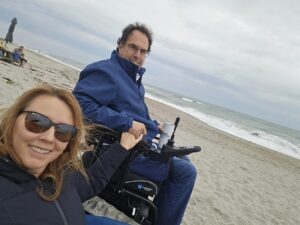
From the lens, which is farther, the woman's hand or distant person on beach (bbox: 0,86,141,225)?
the woman's hand

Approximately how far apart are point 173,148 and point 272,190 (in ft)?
22.0

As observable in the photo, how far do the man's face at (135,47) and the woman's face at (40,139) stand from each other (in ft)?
5.78

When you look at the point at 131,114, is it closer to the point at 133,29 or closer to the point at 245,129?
the point at 133,29

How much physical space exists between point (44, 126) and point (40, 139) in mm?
68

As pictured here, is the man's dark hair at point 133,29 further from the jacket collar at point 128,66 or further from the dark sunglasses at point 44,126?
the dark sunglasses at point 44,126

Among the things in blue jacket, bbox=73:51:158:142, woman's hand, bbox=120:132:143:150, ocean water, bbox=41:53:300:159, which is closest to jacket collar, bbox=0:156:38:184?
woman's hand, bbox=120:132:143:150

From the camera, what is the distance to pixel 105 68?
2.92 meters

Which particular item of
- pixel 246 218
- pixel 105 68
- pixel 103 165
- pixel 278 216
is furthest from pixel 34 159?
pixel 278 216

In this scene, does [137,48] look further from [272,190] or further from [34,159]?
[272,190]

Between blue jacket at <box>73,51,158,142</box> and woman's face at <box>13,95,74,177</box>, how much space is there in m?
0.82

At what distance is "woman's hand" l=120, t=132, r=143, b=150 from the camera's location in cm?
246

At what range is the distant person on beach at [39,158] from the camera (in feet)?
4.90

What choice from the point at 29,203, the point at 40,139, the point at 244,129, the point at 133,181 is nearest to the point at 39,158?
the point at 40,139

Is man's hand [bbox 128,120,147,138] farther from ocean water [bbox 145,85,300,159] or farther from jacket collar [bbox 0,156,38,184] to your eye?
ocean water [bbox 145,85,300,159]
